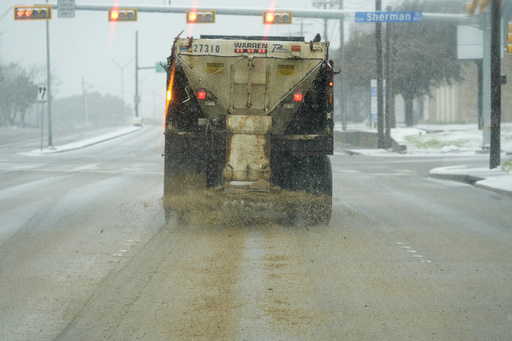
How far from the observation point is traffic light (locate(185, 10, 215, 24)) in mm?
33344

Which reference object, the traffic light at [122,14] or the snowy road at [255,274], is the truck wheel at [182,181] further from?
the traffic light at [122,14]

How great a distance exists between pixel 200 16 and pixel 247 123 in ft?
77.2

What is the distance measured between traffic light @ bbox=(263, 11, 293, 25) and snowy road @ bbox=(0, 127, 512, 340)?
19.6 meters

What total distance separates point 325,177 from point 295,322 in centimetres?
576

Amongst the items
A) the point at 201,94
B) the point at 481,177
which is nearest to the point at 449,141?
the point at 481,177

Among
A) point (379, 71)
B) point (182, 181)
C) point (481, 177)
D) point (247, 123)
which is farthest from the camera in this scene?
point (379, 71)

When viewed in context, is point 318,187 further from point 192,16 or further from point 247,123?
point 192,16

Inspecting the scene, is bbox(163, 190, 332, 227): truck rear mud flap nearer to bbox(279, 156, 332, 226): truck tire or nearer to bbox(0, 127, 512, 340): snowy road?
bbox(279, 156, 332, 226): truck tire

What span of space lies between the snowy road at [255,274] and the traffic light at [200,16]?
19996mm

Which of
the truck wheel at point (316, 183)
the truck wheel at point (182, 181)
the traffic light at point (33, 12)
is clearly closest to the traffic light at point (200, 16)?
the traffic light at point (33, 12)

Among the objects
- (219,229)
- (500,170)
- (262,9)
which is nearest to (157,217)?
(219,229)

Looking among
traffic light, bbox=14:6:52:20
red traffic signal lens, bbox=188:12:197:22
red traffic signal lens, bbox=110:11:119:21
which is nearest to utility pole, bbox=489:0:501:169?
red traffic signal lens, bbox=188:12:197:22

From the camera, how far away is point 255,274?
25.4 ft

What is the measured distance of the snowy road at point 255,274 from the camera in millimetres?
5809
